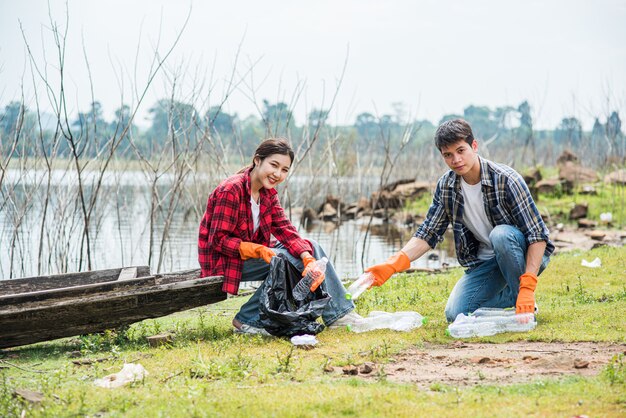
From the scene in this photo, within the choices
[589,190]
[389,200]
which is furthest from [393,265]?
[389,200]

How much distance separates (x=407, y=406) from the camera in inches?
110

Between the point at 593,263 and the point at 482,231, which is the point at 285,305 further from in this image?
the point at 593,263

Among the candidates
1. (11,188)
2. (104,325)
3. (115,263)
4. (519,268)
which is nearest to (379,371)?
(519,268)

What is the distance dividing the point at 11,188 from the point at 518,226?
18.4ft

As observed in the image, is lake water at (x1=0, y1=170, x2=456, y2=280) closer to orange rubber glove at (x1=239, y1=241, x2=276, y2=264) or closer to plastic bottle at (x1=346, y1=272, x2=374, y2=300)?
plastic bottle at (x1=346, y1=272, x2=374, y2=300)

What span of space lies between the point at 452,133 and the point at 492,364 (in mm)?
1446

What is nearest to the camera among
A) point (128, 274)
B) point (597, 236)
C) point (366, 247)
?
point (128, 274)

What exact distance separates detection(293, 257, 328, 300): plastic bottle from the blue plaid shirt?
0.79 m

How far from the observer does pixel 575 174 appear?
53.7 feet

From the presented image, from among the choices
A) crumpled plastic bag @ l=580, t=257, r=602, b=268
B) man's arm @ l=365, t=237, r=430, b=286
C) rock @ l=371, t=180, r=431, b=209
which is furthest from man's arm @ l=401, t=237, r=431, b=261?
rock @ l=371, t=180, r=431, b=209

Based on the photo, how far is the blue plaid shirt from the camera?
168 inches

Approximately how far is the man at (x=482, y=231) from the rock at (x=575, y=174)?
12.6 metres

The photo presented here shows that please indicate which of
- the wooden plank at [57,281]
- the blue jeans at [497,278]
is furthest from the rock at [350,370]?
the wooden plank at [57,281]

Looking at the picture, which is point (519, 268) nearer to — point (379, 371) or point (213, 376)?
point (379, 371)
